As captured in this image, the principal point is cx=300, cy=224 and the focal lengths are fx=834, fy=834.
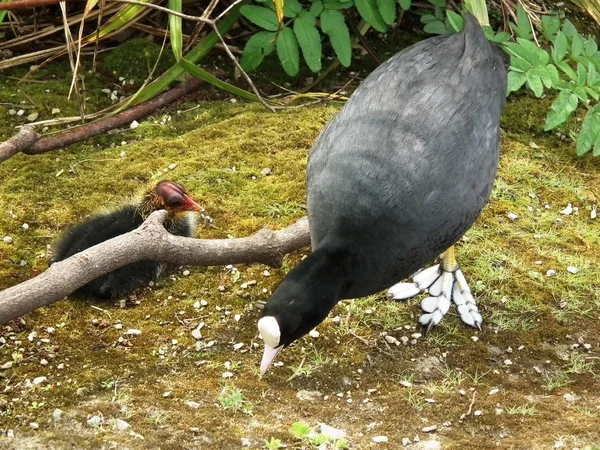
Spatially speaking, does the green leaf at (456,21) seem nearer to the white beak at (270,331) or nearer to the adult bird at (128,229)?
the adult bird at (128,229)

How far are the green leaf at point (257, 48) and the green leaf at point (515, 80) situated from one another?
1.44 m

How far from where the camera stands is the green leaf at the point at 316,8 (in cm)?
471

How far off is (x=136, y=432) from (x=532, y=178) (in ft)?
8.79

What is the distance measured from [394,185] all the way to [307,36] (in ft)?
5.77

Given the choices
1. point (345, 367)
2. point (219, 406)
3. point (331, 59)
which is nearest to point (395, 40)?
point (331, 59)

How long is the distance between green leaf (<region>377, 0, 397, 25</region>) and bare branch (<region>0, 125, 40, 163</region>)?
2.00 m

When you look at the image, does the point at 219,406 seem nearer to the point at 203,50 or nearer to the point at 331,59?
the point at 203,50

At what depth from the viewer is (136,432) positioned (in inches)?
113

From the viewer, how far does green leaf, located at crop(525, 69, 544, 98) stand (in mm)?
3844

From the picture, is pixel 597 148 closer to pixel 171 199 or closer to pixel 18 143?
pixel 171 199

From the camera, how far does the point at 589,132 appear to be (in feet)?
14.0

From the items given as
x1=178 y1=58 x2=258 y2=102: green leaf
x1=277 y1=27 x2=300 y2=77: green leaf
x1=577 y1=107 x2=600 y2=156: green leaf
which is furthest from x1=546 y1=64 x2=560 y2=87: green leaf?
x1=178 y1=58 x2=258 y2=102: green leaf

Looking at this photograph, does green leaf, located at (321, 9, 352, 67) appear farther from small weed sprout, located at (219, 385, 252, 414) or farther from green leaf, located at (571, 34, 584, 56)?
small weed sprout, located at (219, 385, 252, 414)

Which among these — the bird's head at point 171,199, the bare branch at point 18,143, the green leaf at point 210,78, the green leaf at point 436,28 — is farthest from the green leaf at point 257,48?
the bare branch at point 18,143
